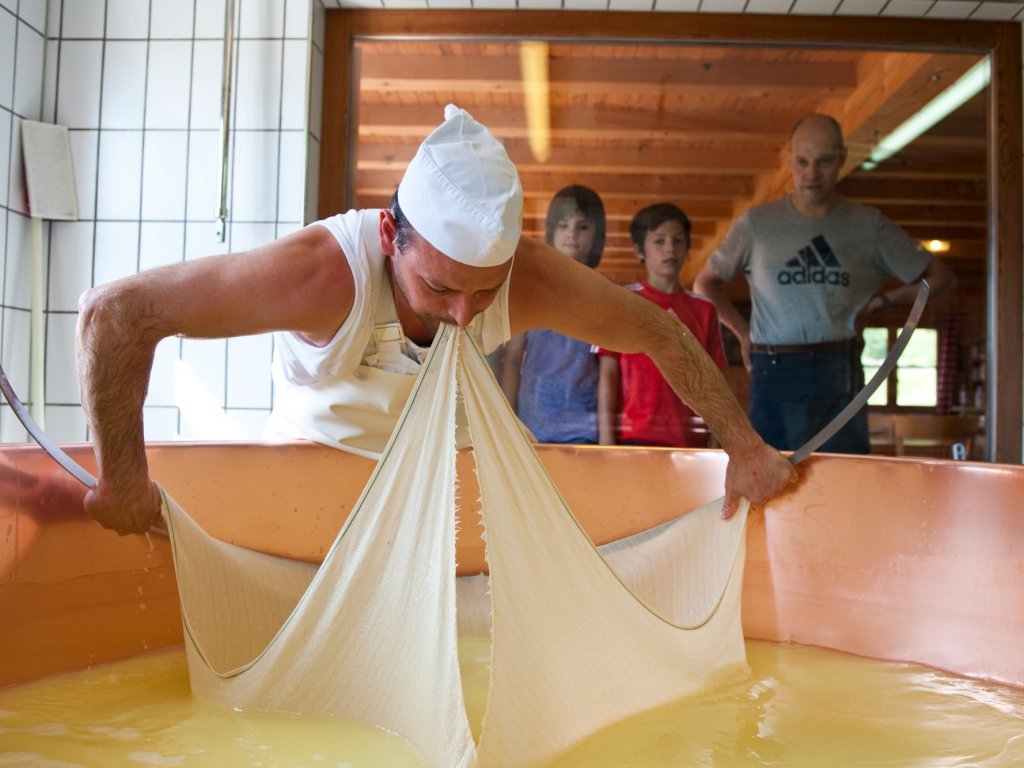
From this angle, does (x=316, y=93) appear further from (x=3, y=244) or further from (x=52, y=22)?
(x=3, y=244)

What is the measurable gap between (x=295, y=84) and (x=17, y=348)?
1.00m

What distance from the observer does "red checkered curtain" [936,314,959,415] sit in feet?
8.55

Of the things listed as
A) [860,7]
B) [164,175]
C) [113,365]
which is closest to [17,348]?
[164,175]

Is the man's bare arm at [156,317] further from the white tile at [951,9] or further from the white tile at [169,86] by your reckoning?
the white tile at [951,9]

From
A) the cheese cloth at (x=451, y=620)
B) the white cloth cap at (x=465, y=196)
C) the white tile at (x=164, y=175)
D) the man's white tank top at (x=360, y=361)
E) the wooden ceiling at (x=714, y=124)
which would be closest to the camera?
the cheese cloth at (x=451, y=620)

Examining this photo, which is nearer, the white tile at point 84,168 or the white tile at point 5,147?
the white tile at point 5,147

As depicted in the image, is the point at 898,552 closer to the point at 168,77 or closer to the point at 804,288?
the point at 804,288

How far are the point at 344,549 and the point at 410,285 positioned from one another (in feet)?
1.10

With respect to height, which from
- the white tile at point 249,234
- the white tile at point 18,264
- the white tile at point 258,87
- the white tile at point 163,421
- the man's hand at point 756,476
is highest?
the white tile at point 258,87

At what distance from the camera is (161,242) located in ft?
8.23

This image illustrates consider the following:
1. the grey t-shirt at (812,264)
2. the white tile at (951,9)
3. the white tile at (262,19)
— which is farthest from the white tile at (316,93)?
the white tile at (951,9)

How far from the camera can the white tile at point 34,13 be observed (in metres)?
2.46

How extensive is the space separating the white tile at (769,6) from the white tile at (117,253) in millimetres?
1772

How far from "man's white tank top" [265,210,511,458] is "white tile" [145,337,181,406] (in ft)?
3.60
